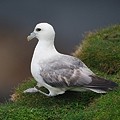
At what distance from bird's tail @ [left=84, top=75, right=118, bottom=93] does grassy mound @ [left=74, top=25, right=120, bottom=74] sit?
1.49m

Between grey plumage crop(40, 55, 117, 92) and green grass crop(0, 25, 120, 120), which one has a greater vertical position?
grey plumage crop(40, 55, 117, 92)

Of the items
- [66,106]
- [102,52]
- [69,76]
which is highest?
[69,76]

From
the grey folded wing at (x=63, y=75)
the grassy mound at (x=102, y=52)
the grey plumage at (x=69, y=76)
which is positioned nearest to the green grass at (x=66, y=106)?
the grassy mound at (x=102, y=52)

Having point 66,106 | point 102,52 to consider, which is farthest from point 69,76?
point 102,52

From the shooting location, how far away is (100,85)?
764cm

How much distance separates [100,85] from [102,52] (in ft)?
6.66

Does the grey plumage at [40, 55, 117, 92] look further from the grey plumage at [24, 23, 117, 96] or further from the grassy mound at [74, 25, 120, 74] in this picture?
the grassy mound at [74, 25, 120, 74]

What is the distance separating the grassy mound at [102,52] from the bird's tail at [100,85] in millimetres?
1494

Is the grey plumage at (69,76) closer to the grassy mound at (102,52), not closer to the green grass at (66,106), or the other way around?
the green grass at (66,106)

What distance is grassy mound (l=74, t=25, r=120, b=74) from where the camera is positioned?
9.31 meters

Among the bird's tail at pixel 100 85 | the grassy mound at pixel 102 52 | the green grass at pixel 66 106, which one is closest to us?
the green grass at pixel 66 106

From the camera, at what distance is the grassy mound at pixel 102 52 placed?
30.6 feet

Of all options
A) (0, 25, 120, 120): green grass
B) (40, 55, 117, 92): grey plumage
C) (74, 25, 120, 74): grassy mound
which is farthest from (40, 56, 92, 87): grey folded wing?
(74, 25, 120, 74): grassy mound

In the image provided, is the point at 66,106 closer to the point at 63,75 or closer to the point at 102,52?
the point at 63,75
